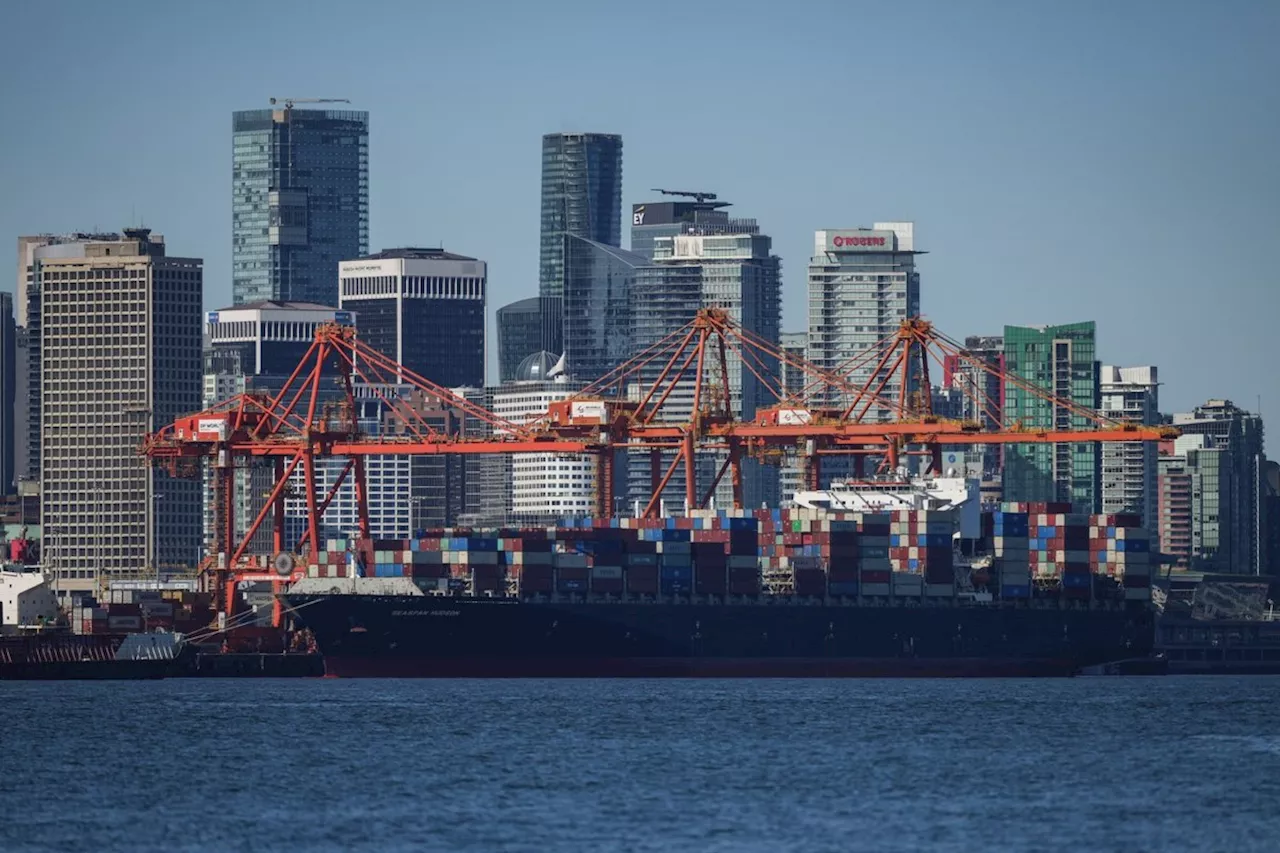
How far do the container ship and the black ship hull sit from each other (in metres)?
0.08

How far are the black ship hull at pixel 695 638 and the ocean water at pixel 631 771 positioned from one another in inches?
312

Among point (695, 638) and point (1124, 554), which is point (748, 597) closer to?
point (695, 638)

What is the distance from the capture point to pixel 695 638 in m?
123

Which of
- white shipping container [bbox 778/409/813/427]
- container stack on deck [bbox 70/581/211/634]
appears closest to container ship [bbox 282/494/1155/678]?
white shipping container [bbox 778/409/813/427]

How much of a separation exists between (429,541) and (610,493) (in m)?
23.1

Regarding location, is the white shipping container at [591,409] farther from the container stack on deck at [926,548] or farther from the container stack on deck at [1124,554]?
the container stack on deck at [1124,554]

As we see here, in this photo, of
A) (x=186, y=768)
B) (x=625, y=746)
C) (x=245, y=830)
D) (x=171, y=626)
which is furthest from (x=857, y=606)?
(x=245, y=830)

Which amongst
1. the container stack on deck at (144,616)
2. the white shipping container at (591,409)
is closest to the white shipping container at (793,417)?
the white shipping container at (591,409)

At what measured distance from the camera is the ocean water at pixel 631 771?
64.1 meters

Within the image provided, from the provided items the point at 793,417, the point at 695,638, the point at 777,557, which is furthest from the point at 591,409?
the point at 695,638

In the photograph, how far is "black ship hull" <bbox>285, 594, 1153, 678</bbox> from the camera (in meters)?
120

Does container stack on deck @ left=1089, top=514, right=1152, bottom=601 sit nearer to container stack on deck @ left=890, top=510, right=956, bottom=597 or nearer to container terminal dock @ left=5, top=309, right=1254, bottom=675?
container terminal dock @ left=5, top=309, right=1254, bottom=675

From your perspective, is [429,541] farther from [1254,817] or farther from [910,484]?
[1254,817]

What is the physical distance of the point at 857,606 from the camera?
414 ft
